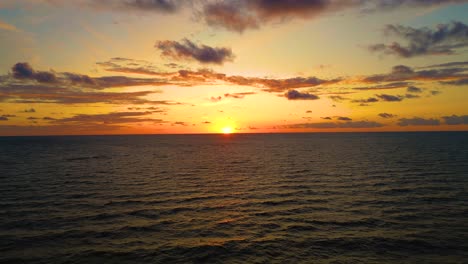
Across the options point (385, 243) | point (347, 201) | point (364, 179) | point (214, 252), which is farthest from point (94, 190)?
point (364, 179)

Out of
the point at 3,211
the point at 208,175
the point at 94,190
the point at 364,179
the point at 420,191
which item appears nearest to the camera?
the point at 3,211

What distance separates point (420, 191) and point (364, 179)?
12.1 metres

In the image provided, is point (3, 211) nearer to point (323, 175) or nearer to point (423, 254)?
point (423, 254)

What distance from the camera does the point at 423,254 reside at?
2423 cm

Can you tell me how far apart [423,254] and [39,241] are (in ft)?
106

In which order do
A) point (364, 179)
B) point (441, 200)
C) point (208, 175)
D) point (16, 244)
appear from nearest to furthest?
point (16, 244)
point (441, 200)
point (364, 179)
point (208, 175)

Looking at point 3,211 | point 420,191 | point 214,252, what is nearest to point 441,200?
point 420,191

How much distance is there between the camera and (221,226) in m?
31.4

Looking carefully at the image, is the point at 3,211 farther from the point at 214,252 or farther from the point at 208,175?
the point at 208,175

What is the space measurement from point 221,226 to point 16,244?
18.1 m

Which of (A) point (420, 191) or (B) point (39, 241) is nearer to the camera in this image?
(B) point (39, 241)

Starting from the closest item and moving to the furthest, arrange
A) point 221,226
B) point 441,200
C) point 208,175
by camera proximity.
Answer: point 221,226, point 441,200, point 208,175

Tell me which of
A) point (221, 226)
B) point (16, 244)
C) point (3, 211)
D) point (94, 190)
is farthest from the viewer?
point (94, 190)

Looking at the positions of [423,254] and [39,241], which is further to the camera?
[39,241]
